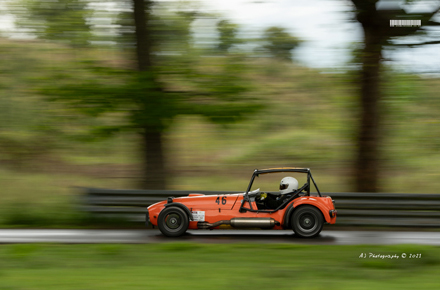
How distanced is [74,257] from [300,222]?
144 inches

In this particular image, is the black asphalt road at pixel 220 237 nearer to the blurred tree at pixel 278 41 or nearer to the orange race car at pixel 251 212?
the orange race car at pixel 251 212

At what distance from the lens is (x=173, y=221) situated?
308 inches

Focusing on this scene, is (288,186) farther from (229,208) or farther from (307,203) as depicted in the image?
(229,208)

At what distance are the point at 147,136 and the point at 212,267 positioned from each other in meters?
5.17

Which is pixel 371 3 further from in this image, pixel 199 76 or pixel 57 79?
pixel 57 79

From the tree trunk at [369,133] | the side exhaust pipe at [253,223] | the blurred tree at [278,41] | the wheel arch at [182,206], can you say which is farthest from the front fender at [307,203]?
the blurred tree at [278,41]

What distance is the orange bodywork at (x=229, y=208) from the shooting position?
7652 mm

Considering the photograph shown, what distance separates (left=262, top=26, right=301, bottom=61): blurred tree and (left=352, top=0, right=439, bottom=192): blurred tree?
1.52 meters

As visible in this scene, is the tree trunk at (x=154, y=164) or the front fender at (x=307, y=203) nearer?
the front fender at (x=307, y=203)

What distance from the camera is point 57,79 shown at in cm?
984

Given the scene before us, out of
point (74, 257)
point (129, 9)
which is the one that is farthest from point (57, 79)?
point (74, 257)

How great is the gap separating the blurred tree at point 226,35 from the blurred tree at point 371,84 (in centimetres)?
267

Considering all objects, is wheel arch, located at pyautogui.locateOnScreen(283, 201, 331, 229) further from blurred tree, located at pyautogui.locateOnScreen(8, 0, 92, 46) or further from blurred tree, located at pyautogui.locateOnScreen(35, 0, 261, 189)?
blurred tree, located at pyautogui.locateOnScreen(8, 0, 92, 46)

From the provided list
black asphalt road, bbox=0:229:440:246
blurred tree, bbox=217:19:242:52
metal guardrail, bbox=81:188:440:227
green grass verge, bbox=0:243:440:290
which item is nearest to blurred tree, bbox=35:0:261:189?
blurred tree, bbox=217:19:242:52
